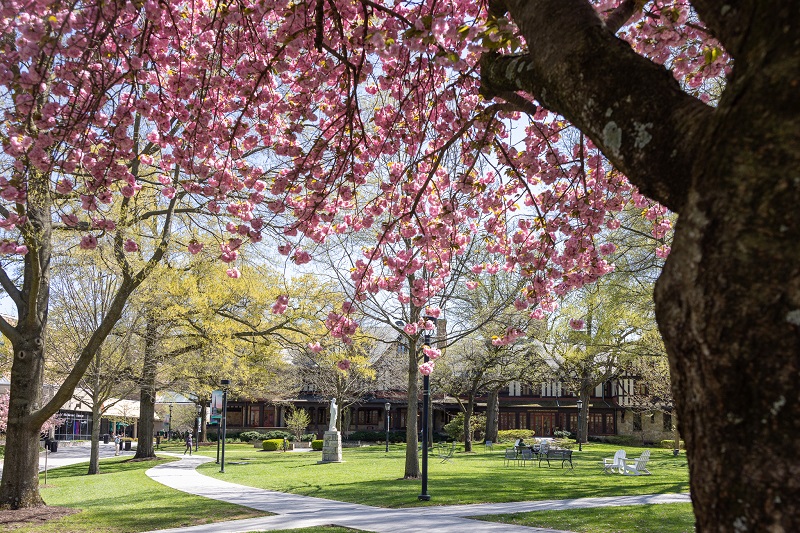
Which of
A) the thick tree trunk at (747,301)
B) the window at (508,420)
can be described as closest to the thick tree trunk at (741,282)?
the thick tree trunk at (747,301)

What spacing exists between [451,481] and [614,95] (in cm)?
1637

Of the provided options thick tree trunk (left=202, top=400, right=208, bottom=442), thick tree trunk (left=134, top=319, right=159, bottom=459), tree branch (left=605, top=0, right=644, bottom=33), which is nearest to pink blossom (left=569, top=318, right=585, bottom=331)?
tree branch (left=605, top=0, right=644, bottom=33)

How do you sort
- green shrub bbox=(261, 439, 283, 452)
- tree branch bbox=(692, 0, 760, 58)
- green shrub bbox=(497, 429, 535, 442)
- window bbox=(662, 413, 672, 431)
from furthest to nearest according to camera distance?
1. window bbox=(662, 413, 672, 431)
2. green shrub bbox=(497, 429, 535, 442)
3. green shrub bbox=(261, 439, 283, 452)
4. tree branch bbox=(692, 0, 760, 58)

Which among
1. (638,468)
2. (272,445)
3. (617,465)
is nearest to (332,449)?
(617,465)

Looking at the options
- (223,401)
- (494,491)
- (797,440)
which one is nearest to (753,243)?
(797,440)

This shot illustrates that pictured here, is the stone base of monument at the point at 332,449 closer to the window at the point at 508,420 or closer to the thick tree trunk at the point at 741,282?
the thick tree trunk at the point at 741,282

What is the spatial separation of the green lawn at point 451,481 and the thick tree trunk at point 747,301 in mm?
11510

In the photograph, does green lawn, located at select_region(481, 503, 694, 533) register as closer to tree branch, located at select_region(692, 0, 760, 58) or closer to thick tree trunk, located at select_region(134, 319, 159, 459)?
tree branch, located at select_region(692, 0, 760, 58)

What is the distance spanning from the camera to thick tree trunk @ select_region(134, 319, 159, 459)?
22703mm

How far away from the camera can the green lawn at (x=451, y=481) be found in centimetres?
1419

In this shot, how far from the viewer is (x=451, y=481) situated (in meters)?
17.6

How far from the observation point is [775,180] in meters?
1.81

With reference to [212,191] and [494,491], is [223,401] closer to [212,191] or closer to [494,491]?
[494,491]

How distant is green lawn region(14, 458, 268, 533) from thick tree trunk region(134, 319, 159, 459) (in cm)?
383
